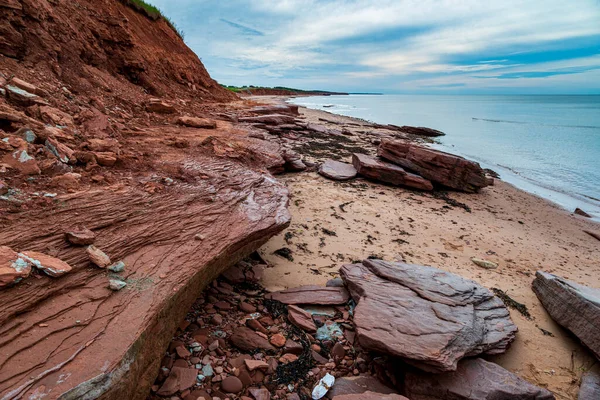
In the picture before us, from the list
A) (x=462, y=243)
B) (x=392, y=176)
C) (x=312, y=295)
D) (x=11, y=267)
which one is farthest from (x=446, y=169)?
(x=11, y=267)

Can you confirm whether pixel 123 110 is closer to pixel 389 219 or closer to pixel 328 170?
pixel 328 170

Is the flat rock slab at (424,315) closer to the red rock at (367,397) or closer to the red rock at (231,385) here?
the red rock at (367,397)

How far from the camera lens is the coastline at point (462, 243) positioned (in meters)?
3.23

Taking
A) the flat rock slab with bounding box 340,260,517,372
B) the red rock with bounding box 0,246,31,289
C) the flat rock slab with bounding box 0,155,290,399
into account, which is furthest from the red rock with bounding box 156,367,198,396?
the flat rock slab with bounding box 340,260,517,372

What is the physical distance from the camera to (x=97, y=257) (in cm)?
219

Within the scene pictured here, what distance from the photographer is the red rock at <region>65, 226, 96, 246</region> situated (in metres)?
2.24

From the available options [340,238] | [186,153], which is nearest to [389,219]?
[340,238]

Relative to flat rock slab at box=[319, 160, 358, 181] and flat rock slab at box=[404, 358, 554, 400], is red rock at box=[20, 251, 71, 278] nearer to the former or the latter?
flat rock slab at box=[404, 358, 554, 400]

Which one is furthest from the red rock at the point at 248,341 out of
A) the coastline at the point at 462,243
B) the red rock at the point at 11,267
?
the red rock at the point at 11,267

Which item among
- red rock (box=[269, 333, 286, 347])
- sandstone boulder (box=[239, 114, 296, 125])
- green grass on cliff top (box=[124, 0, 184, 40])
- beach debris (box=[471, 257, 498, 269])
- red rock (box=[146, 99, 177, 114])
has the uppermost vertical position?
green grass on cliff top (box=[124, 0, 184, 40])

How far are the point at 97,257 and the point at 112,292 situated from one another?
1.08 ft

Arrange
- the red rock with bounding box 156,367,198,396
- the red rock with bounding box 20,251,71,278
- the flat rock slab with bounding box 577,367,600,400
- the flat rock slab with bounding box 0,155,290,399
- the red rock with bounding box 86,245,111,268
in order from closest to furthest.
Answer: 1. the flat rock slab with bounding box 0,155,290,399
2. the red rock with bounding box 20,251,71,278
3. the red rock with bounding box 156,367,198,396
4. the red rock with bounding box 86,245,111,268
5. the flat rock slab with bounding box 577,367,600,400

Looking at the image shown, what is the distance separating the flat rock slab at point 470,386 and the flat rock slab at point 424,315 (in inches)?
5.8

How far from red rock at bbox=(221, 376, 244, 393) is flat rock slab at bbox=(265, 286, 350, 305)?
3.65 feet
